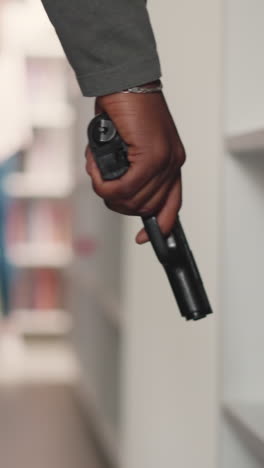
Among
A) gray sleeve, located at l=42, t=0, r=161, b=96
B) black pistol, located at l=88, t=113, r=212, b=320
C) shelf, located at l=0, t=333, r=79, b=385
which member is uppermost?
gray sleeve, located at l=42, t=0, r=161, b=96

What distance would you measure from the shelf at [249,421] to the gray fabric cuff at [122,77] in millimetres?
379

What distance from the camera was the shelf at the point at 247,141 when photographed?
1.01m

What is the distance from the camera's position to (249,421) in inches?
42.4

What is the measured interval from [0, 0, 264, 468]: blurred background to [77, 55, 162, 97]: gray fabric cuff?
0.16m

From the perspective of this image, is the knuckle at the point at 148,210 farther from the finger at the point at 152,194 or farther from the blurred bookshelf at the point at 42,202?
the blurred bookshelf at the point at 42,202

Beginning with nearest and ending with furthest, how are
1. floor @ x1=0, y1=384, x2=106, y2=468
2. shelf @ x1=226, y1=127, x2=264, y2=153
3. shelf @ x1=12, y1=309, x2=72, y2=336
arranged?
shelf @ x1=226, y1=127, x2=264, y2=153
floor @ x1=0, y1=384, x2=106, y2=468
shelf @ x1=12, y1=309, x2=72, y2=336

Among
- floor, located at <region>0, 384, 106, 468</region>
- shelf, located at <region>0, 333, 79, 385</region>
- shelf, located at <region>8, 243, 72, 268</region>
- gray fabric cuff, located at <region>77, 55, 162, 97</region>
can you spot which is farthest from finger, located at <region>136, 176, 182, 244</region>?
shelf, located at <region>8, 243, 72, 268</region>

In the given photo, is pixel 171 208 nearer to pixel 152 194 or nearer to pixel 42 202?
pixel 152 194

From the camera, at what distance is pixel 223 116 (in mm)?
1149

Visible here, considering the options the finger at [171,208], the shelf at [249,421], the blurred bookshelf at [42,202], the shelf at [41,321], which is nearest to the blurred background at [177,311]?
the shelf at [249,421]

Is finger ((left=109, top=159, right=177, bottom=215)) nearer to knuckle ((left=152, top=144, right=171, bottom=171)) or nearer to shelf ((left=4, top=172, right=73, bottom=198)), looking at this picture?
knuckle ((left=152, top=144, right=171, bottom=171))

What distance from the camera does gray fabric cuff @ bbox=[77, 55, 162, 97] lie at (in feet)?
3.00

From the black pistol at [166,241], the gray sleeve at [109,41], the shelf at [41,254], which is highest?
the gray sleeve at [109,41]

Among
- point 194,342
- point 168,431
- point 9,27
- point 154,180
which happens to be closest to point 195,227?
point 194,342
